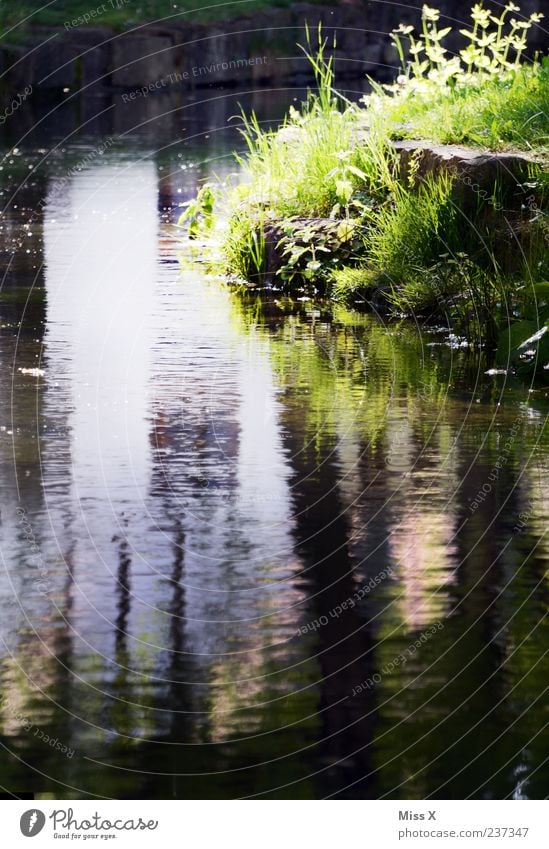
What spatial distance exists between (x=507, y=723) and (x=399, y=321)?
6.39 metres

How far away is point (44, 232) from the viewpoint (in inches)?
562

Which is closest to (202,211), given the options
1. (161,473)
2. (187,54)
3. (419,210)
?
(419,210)

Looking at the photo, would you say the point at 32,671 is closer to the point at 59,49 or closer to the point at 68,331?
the point at 68,331

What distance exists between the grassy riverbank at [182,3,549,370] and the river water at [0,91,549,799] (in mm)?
411

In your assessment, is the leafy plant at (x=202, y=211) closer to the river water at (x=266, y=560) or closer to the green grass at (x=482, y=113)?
the green grass at (x=482, y=113)

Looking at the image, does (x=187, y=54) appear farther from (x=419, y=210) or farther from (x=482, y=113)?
(x=419, y=210)

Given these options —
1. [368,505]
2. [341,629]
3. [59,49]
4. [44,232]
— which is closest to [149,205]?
[44,232]
